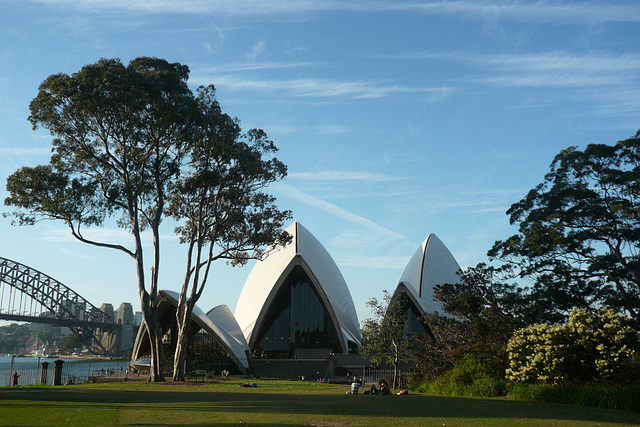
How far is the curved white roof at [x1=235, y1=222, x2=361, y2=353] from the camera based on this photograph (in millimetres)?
45250

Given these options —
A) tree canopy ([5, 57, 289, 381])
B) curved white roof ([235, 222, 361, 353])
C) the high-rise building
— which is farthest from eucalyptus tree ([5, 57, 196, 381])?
the high-rise building

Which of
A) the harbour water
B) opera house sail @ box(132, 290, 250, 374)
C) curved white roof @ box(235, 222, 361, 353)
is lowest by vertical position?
the harbour water

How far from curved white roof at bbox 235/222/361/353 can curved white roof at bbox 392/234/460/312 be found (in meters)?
5.66

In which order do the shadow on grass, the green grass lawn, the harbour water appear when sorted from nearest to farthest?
1. the green grass lawn
2. the shadow on grass
3. the harbour water

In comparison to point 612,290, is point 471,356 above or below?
below

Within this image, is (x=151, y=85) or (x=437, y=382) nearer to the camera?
(x=437, y=382)

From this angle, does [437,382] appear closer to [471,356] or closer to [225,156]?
[471,356]

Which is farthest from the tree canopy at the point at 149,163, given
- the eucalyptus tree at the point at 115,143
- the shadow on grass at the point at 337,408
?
the shadow on grass at the point at 337,408

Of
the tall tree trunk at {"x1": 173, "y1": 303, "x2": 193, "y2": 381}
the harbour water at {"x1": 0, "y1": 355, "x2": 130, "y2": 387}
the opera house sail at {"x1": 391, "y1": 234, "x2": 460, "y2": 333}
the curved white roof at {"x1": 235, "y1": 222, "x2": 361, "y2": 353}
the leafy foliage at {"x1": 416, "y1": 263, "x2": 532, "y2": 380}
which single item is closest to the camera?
the leafy foliage at {"x1": 416, "y1": 263, "x2": 532, "y2": 380}

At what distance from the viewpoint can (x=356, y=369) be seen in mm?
38969

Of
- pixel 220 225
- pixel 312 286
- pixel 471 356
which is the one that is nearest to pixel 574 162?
pixel 471 356

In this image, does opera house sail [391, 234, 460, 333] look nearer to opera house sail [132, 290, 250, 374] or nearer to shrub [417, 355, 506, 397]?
opera house sail [132, 290, 250, 374]

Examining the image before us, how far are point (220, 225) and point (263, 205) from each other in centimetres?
245

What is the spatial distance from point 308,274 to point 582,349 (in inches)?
1225
